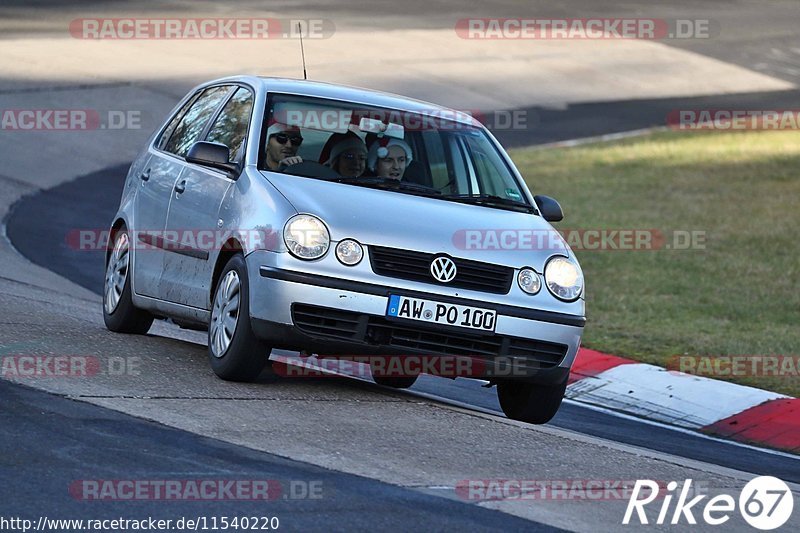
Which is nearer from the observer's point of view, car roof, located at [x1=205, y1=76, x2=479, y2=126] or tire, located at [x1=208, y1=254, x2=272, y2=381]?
tire, located at [x1=208, y1=254, x2=272, y2=381]

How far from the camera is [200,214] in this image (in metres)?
8.96

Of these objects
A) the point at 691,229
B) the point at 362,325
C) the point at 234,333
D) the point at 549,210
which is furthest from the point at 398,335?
the point at 691,229

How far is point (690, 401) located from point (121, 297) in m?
3.89

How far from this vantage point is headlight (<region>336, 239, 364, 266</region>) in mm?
8008

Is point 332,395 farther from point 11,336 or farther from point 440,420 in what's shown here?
point 11,336

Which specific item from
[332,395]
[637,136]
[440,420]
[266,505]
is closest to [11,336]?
[332,395]

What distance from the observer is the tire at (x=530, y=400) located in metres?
8.75

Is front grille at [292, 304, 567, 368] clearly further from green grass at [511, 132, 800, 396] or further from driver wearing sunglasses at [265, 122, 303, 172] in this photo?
green grass at [511, 132, 800, 396]

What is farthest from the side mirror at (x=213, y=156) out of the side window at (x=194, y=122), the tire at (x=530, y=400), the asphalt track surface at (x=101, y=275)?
the asphalt track surface at (x=101, y=275)
